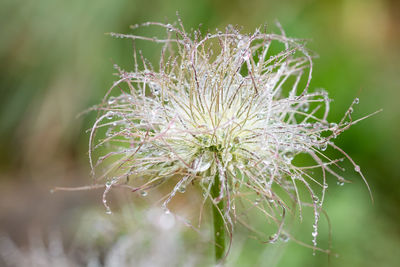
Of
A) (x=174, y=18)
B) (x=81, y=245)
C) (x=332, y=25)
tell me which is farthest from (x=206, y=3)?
(x=81, y=245)

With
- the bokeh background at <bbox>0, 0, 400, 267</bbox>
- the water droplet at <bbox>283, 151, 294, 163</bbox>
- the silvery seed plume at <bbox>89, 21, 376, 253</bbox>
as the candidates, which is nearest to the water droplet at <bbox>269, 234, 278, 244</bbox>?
the silvery seed plume at <bbox>89, 21, 376, 253</bbox>

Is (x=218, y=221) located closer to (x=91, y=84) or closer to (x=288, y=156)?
(x=288, y=156)

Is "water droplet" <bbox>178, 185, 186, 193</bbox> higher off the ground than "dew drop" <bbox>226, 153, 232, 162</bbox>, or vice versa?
"dew drop" <bbox>226, 153, 232, 162</bbox>

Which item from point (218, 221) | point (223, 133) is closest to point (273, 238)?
point (218, 221)

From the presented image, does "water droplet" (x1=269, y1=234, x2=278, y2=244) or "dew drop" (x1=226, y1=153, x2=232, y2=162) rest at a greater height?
"dew drop" (x1=226, y1=153, x2=232, y2=162)

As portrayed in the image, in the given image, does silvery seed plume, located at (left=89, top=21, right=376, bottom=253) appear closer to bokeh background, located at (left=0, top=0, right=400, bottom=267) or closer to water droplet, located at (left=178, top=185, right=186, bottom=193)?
water droplet, located at (left=178, top=185, right=186, bottom=193)

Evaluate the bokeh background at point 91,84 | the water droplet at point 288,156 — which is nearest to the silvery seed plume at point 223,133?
the water droplet at point 288,156

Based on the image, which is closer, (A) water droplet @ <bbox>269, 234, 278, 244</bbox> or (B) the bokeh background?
(A) water droplet @ <bbox>269, 234, 278, 244</bbox>

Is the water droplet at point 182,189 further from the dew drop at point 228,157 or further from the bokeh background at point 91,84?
the bokeh background at point 91,84

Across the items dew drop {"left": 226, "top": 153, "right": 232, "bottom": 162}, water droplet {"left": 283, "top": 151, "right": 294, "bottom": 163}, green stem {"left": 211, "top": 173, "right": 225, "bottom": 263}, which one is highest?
water droplet {"left": 283, "top": 151, "right": 294, "bottom": 163}

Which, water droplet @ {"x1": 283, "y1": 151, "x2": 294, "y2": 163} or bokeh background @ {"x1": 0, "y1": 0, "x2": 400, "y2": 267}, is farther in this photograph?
bokeh background @ {"x1": 0, "y1": 0, "x2": 400, "y2": 267}
